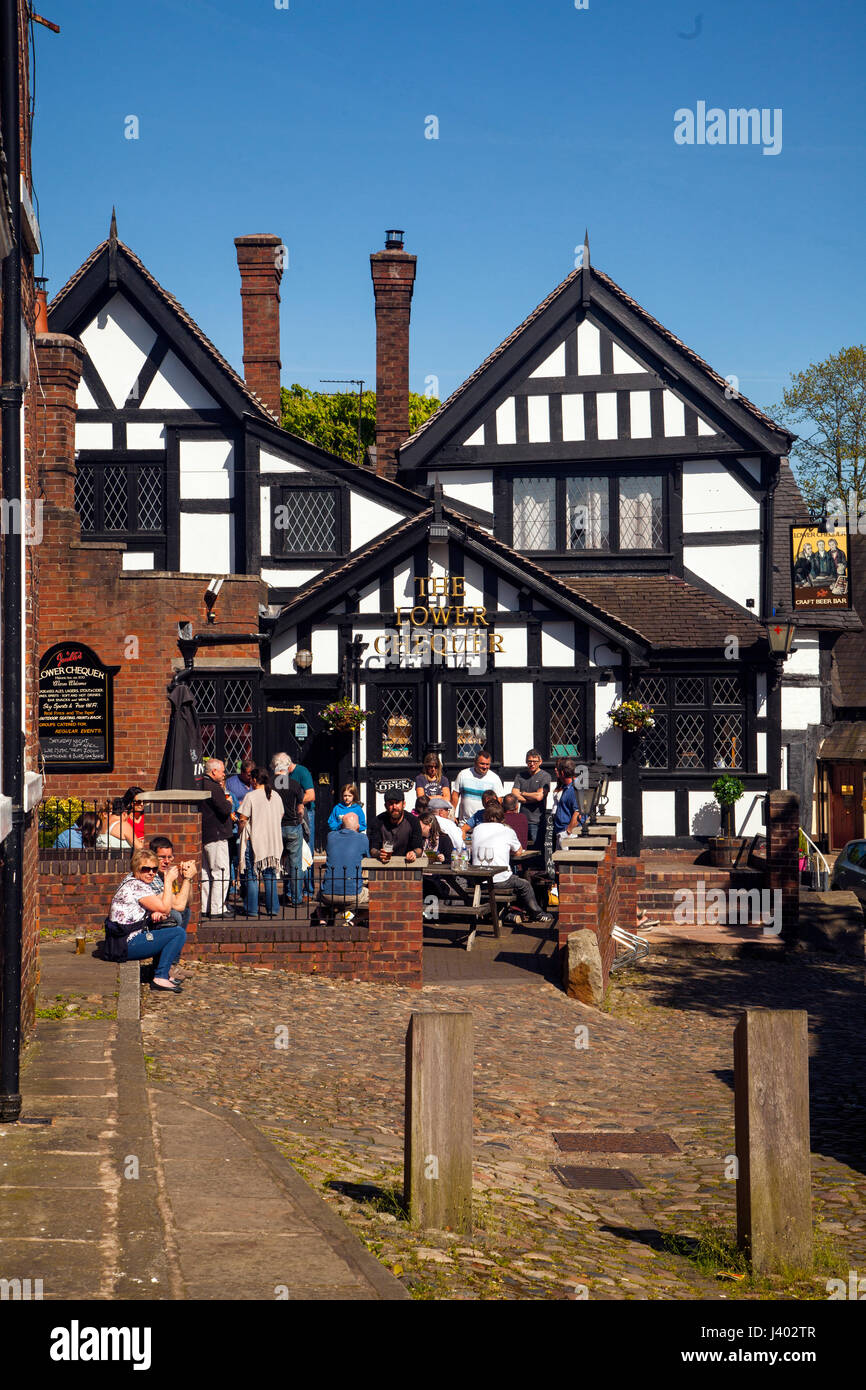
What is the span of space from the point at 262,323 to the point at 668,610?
325 inches

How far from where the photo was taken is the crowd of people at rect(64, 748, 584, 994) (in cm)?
1152

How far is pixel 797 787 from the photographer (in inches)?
947

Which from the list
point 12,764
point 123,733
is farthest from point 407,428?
point 12,764

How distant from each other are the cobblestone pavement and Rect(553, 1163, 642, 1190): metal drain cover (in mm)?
107

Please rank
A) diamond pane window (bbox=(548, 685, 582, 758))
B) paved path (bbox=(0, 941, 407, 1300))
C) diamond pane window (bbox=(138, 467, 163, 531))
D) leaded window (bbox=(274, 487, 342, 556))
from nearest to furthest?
paved path (bbox=(0, 941, 407, 1300)) → diamond pane window (bbox=(548, 685, 582, 758)) → leaded window (bbox=(274, 487, 342, 556)) → diamond pane window (bbox=(138, 467, 163, 531))

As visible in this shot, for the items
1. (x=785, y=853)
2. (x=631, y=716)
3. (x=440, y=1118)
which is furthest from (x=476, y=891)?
(x=440, y=1118)

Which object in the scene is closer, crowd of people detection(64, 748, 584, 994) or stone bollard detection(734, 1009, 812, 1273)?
stone bollard detection(734, 1009, 812, 1273)

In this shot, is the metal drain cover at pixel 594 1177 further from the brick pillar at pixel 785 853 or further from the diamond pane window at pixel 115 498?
the diamond pane window at pixel 115 498

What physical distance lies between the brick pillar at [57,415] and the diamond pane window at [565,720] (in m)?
7.63

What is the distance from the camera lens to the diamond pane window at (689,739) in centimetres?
2178

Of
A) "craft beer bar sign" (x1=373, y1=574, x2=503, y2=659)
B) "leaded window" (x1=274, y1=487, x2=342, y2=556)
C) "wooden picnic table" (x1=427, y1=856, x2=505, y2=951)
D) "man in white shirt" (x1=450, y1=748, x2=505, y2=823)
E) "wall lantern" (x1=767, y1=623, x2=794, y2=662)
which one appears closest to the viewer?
"wooden picnic table" (x1=427, y1=856, x2=505, y2=951)

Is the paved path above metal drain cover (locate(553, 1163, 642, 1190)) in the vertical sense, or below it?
above

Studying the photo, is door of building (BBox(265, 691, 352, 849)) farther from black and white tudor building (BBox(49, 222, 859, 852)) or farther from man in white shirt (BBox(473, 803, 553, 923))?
man in white shirt (BBox(473, 803, 553, 923))

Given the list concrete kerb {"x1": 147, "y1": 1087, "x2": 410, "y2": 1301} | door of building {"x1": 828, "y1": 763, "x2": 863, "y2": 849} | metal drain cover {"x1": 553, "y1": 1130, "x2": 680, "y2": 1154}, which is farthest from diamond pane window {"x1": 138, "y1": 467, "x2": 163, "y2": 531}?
metal drain cover {"x1": 553, "y1": 1130, "x2": 680, "y2": 1154}
